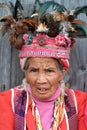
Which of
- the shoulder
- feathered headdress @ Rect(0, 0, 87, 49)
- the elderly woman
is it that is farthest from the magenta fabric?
feathered headdress @ Rect(0, 0, 87, 49)

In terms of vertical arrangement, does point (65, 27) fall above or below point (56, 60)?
above

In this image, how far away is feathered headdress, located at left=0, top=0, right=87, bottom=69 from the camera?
351cm

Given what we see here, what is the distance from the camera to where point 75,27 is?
365 centimetres

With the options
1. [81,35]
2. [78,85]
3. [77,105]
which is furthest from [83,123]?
[81,35]

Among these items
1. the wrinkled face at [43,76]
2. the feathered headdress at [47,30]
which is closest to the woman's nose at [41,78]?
the wrinkled face at [43,76]

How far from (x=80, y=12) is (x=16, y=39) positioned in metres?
0.54

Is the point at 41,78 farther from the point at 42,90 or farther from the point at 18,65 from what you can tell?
the point at 18,65

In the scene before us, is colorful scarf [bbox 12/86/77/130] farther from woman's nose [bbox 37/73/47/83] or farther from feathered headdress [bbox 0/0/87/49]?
feathered headdress [bbox 0/0/87/49]

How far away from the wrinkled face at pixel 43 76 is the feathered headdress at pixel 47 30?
0.21 ft

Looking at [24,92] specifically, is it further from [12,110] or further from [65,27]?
[65,27]

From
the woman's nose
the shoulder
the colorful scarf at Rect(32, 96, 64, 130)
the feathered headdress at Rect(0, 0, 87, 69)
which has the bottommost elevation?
the colorful scarf at Rect(32, 96, 64, 130)

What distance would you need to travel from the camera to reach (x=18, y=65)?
4.02 m

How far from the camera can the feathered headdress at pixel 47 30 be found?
3.51 m

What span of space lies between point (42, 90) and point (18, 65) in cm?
55
